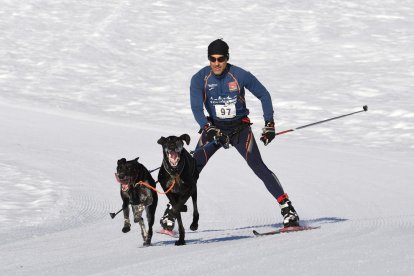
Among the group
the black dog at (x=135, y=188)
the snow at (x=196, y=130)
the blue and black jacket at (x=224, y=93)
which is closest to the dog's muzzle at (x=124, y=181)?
the black dog at (x=135, y=188)

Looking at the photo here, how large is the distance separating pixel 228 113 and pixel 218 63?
500 mm

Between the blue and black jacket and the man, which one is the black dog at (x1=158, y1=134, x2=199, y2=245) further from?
the blue and black jacket

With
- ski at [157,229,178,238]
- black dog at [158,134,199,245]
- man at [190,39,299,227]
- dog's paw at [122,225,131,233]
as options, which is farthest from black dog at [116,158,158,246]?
man at [190,39,299,227]

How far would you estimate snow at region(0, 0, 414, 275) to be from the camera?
630 cm

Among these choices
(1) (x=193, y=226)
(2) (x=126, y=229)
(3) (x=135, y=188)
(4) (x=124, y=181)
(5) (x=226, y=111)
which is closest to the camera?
(4) (x=124, y=181)

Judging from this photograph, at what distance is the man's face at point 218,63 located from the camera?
752cm

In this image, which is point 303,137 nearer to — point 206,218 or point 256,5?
point 206,218

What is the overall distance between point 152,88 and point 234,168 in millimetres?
→ 9508

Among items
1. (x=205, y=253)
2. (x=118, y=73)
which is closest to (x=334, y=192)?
(x=205, y=253)

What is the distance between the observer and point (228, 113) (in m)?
7.78

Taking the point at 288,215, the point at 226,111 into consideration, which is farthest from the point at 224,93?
the point at 288,215

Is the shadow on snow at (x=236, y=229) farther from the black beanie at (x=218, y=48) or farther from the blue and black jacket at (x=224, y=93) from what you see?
the black beanie at (x=218, y=48)

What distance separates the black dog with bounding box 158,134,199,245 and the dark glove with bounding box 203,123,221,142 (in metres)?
0.45

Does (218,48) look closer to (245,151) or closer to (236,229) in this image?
(245,151)
